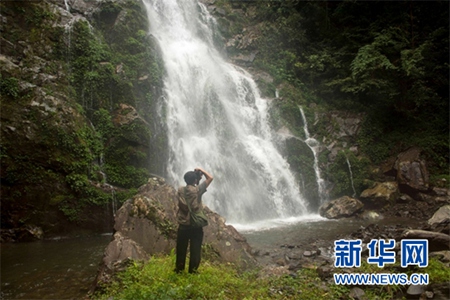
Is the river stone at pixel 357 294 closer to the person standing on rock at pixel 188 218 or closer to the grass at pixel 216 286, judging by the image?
the grass at pixel 216 286

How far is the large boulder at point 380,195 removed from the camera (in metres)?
13.6

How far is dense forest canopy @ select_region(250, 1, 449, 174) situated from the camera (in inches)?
630

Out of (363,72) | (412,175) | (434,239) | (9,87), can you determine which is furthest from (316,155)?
(9,87)

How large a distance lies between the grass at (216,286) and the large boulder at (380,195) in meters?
9.27

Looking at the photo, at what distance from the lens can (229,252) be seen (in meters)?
6.60

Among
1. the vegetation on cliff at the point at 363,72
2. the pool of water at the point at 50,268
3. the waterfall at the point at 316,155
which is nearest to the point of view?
the pool of water at the point at 50,268

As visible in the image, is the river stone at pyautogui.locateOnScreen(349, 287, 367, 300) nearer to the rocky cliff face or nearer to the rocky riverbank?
the rocky riverbank

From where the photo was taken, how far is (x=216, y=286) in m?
4.67

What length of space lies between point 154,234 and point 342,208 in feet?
30.6

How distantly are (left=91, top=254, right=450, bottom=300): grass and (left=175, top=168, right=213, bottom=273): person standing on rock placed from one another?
230 millimetres

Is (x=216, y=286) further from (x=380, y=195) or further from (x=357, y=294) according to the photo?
(x=380, y=195)

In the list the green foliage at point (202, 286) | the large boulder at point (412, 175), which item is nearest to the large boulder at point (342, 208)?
the large boulder at point (412, 175)

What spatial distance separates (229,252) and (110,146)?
24.3 feet

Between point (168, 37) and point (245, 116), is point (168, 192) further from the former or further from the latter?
point (168, 37)
